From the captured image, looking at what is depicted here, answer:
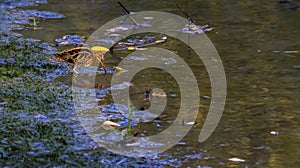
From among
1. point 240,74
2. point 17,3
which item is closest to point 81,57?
point 240,74

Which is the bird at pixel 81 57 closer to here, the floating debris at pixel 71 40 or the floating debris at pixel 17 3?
the floating debris at pixel 71 40

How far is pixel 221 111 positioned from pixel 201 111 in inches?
4.9

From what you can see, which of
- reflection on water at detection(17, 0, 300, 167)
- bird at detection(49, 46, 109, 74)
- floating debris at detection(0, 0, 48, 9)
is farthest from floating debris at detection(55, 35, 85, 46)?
floating debris at detection(0, 0, 48, 9)

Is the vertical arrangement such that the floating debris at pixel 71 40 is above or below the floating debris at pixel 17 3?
below

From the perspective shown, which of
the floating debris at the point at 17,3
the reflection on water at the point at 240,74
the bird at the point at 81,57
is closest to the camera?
the reflection on water at the point at 240,74

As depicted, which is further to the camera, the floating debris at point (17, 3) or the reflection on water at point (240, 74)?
the floating debris at point (17, 3)

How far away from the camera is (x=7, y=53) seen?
16.4 feet

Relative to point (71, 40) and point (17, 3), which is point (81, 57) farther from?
point (17, 3)

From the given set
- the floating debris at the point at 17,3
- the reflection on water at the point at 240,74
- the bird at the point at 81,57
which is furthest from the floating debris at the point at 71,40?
the floating debris at the point at 17,3

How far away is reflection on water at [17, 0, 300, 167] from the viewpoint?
3104 mm

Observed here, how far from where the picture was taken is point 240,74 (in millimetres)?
4441

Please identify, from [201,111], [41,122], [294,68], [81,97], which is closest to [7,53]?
[81,97]

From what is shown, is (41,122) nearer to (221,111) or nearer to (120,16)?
(221,111)

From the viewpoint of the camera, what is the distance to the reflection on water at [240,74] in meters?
3.10
